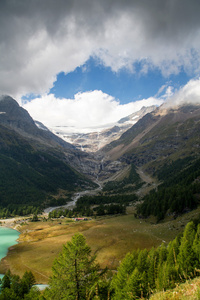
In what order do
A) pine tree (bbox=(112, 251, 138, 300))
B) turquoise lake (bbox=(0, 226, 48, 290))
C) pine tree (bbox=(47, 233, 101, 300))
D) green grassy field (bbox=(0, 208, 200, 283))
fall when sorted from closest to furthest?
pine tree (bbox=(47, 233, 101, 300))
pine tree (bbox=(112, 251, 138, 300))
green grassy field (bbox=(0, 208, 200, 283))
turquoise lake (bbox=(0, 226, 48, 290))

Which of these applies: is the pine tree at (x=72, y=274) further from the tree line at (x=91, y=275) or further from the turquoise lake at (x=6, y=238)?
the turquoise lake at (x=6, y=238)

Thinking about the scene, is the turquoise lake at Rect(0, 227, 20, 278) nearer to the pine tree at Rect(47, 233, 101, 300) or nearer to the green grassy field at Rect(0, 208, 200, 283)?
the green grassy field at Rect(0, 208, 200, 283)

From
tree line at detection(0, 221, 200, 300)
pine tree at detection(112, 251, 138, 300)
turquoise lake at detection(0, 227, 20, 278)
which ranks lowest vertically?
turquoise lake at detection(0, 227, 20, 278)

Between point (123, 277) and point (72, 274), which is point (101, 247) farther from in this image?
point (72, 274)

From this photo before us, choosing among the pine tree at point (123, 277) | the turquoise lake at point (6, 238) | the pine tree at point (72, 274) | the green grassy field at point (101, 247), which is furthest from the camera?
the turquoise lake at point (6, 238)

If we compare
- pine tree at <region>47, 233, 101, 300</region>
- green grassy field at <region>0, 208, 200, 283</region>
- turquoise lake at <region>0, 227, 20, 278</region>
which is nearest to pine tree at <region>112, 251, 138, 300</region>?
pine tree at <region>47, 233, 101, 300</region>

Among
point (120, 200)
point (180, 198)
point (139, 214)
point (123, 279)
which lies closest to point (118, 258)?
point (123, 279)

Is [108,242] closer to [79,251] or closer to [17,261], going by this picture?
[17,261]

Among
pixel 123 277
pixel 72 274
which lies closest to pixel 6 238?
pixel 123 277

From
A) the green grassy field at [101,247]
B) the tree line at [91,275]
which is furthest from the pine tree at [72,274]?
the green grassy field at [101,247]

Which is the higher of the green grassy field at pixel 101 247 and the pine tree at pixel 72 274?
the pine tree at pixel 72 274
